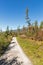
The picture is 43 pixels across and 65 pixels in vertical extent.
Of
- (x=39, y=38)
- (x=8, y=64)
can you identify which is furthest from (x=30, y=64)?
(x=39, y=38)

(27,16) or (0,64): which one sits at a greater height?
(27,16)

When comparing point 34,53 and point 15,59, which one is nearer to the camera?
point 15,59

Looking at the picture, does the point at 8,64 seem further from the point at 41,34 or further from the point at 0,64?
the point at 41,34

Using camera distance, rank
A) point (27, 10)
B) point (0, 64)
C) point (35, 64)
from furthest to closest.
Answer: point (27, 10) → point (0, 64) → point (35, 64)

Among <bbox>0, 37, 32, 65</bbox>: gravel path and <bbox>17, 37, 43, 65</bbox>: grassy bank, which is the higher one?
<bbox>17, 37, 43, 65</bbox>: grassy bank

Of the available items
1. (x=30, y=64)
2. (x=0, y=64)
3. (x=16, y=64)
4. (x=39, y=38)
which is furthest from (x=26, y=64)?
(x=39, y=38)

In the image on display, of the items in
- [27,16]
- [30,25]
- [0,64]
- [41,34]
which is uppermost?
[27,16]

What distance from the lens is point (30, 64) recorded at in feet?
36.6

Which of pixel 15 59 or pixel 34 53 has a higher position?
pixel 34 53

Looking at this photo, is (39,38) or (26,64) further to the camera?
(39,38)

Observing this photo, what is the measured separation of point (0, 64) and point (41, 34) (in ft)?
80.4

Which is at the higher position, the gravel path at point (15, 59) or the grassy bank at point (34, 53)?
the grassy bank at point (34, 53)

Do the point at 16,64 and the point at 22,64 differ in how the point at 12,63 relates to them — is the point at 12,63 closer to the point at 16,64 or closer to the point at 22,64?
the point at 16,64

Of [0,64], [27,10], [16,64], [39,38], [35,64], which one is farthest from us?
[27,10]
